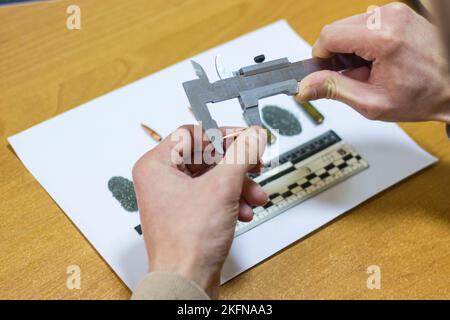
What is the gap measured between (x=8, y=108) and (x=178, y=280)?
0.56 m

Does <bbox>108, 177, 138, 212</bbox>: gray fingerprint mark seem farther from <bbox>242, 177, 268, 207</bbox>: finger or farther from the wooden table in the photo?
<bbox>242, 177, 268, 207</bbox>: finger

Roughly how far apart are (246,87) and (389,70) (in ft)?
0.75

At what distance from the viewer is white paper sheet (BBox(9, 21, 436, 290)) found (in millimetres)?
833

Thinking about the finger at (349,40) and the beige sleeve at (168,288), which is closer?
the beige sleeve at (168,288)

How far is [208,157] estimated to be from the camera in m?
0.76

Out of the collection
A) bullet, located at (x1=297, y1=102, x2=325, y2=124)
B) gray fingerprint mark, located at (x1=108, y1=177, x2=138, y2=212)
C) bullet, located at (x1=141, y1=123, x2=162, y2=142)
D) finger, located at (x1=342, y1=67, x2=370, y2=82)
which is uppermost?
bullet, located at (x1=141, y1=123, x2=162, y2=142)

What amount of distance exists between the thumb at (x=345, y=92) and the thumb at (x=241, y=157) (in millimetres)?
131

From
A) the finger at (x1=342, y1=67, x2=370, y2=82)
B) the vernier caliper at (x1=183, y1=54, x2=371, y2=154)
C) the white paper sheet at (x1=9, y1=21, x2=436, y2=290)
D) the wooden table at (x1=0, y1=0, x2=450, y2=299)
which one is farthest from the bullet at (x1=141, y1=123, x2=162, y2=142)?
the finger at (x1=342, y1=67, x2=370, y2=82)

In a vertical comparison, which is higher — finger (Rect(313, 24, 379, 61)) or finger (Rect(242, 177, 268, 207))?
finger (Rect(313, 24, 379, 61))

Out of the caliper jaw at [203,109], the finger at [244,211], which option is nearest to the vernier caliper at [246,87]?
the caliper jaw at [203,109]

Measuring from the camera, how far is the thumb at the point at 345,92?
78 cm

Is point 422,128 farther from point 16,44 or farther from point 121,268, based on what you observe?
point 16,44

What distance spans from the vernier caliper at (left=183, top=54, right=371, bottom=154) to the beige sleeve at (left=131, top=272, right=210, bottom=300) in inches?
7.3

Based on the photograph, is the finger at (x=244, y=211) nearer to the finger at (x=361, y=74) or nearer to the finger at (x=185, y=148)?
the finger at (x=185, y=148)
